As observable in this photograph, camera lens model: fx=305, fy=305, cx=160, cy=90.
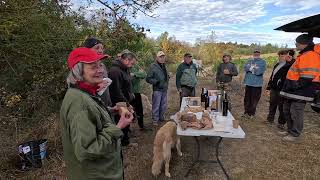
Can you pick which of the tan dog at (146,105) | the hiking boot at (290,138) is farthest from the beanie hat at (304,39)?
the tan dog at (146,105)

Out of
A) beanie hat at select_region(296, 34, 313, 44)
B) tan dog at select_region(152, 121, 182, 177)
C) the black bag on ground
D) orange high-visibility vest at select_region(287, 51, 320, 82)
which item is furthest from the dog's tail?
beanie hat at select_region(296, 34, 313, 44)

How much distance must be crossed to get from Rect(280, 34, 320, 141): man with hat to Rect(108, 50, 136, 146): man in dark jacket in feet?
10.0

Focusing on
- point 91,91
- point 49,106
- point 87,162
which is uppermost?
point 91,91

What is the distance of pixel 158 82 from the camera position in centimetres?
717

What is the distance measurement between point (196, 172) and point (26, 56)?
326cm

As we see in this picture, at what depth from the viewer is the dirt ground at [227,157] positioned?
15.7ft

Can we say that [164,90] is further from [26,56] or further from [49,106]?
[26,56]

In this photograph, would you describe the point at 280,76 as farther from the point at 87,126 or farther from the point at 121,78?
the point at 87,126

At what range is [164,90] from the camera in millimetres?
7395

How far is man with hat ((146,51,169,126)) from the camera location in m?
7.11

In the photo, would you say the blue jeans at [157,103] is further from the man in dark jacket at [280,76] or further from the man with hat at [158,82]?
the man in dark jacket at [280,76]

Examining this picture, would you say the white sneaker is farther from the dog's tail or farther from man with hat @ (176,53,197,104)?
the dog's tail

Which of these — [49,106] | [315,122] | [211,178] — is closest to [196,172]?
[211,178]

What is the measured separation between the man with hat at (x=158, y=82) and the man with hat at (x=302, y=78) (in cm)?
270
